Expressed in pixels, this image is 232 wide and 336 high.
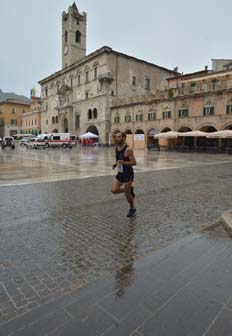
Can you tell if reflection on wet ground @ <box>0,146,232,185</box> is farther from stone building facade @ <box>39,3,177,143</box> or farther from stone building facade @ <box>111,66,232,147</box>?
stone building facade @ <box>39,3,177,143</box>

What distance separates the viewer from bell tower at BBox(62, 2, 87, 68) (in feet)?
178

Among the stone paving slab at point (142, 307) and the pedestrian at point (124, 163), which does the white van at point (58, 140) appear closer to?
the pedestrian at point (124, 163)

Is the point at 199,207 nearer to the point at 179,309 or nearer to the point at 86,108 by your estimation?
the point at 179,309

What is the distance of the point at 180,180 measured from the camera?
962 cm

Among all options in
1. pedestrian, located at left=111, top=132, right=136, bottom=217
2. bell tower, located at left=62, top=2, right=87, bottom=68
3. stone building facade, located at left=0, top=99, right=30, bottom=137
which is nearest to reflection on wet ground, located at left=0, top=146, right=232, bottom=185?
pedestrian, located at left=111, top=132, right=136, bottom=217

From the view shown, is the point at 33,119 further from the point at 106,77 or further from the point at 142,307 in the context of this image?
the point at 142,307

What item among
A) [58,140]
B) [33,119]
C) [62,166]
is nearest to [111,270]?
[62,166]

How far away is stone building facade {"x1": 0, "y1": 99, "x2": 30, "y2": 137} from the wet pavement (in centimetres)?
8282

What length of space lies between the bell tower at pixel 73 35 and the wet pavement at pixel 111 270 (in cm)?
5838

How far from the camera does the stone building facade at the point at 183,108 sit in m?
30.0

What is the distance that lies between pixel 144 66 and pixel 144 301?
5320cm

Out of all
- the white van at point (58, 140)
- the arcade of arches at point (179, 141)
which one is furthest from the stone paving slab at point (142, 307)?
the white van at point (58, 140)

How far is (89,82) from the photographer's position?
47844 millimetres

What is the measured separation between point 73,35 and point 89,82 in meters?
16.4
